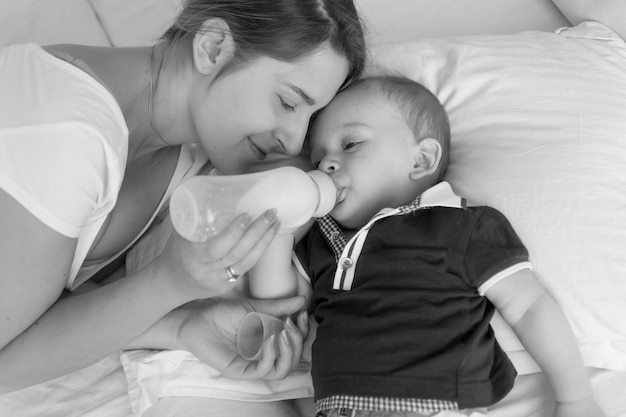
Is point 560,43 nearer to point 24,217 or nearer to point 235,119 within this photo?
point 235,119

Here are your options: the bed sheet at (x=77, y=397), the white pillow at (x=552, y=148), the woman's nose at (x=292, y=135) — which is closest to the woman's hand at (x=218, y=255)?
the woman's nose at (x=292, y=135)

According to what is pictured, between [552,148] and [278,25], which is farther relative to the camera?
[552,148]

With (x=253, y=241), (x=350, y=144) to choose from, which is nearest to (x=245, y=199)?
(x=253, y=241)

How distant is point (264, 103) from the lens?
122 cm

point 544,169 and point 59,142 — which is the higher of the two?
point 59,142

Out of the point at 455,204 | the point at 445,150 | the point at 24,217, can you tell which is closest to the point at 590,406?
the point at 455,204

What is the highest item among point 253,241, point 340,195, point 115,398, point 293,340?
point 253,241

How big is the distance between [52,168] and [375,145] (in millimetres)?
634

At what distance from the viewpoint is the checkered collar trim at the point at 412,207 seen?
4.16ft

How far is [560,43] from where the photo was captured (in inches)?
63.8

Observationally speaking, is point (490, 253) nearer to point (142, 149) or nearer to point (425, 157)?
point (425, 157)

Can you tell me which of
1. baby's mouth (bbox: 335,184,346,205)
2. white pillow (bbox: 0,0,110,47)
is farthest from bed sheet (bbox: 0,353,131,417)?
white pillow (bbox: 0,0,110,47)

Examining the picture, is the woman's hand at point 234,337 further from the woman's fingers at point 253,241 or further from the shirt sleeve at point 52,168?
the shirt sleeve at point 52,168

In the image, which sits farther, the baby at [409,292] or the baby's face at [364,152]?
the baby's face at [364,152]
